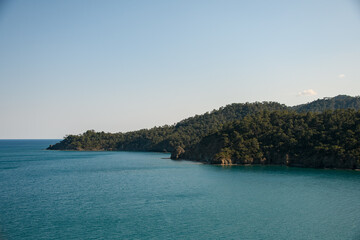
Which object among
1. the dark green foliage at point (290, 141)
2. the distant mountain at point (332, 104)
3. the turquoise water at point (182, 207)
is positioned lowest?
the turquoise water at point (182, 207)

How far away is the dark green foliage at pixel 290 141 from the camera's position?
225 ft

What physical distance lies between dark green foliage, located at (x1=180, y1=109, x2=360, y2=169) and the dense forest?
0.25 metres

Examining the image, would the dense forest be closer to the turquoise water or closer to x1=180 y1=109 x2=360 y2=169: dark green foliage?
x1=180 y1=109 x2=360 y2=169: dark green foliage

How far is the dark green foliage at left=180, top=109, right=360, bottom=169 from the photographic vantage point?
225 ft

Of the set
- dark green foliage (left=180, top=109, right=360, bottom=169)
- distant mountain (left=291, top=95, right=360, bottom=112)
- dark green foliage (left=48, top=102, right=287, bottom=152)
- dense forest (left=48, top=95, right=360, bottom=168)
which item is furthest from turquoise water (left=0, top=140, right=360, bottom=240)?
distant mountain (left=291, top=95, right=360, bottom=112)

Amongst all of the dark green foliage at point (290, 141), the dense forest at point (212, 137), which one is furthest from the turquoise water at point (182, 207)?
the dense forest at point (212, 137)

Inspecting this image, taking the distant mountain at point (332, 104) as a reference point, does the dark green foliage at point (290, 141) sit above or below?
below

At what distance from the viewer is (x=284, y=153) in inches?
3041

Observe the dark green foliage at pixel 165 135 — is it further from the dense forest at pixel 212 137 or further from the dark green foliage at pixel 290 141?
the dark green foliage at pixel 290 141

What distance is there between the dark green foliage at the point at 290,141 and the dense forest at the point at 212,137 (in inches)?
9.7

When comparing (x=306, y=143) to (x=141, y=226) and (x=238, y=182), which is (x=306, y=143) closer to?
(x=238, y=182)

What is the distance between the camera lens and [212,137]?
3595 inches

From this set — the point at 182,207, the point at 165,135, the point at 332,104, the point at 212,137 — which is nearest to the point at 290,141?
the point at 212,137

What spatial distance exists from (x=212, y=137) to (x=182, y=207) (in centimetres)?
5573
